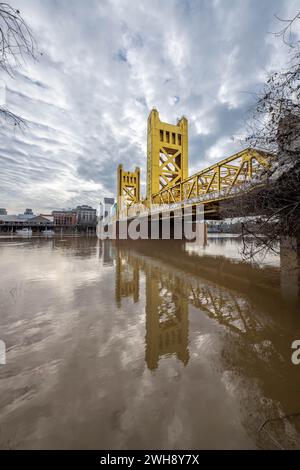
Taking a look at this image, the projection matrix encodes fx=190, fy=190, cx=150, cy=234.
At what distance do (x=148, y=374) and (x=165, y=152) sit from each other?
22.4m

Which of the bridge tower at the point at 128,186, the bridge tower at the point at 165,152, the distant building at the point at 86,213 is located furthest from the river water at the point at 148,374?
the distant building at the point at 86,213

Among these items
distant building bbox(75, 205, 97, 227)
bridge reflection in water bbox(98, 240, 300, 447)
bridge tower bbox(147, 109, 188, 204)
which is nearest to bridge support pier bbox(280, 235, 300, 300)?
bridge reflection in water bbox(98, 240, 300, 447)

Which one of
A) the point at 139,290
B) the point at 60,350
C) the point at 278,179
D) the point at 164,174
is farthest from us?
the point at 164,174

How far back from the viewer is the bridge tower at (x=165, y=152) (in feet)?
67.8

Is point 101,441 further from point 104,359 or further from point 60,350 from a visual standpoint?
point 60,350

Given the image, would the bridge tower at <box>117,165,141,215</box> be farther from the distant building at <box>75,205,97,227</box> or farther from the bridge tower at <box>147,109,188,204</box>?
the distant building at <box>75,205,97,227</box>

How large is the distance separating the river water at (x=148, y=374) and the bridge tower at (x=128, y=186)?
3638 cm

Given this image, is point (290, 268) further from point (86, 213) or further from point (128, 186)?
point (86, 213)

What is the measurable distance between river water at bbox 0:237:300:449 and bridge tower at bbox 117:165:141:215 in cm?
3638

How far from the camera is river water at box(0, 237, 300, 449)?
1.42 m

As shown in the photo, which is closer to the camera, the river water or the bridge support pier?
the river water

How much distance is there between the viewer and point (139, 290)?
5.32 meters

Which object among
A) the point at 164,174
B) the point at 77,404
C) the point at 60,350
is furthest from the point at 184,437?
the point at 164,174
